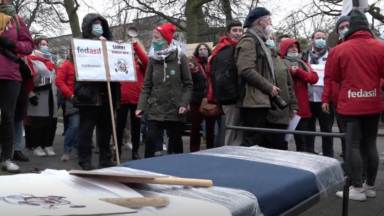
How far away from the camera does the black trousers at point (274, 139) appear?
5.54m

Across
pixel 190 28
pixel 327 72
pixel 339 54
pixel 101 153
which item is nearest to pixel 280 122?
pixel 327 72

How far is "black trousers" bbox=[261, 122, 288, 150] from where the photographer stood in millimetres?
5535

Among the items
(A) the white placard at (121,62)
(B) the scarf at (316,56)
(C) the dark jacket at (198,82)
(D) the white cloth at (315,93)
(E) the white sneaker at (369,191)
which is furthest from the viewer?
(C) the dark jacket at (198,82)

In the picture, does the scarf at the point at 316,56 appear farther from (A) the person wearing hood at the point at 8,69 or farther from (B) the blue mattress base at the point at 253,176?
(B) the blue mattress base at the point at 253,176

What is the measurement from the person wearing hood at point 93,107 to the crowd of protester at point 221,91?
12 mm

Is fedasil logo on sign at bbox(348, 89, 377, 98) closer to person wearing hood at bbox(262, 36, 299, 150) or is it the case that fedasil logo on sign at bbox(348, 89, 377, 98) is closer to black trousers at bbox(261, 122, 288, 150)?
person wearing hood at bbox(262, 36, 299, 150)

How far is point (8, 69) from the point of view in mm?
5047

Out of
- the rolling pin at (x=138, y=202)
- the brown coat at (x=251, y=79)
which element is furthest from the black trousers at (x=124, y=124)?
the rolling pin at (x=138, y=202)

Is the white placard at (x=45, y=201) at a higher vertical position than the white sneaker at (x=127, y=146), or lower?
higher

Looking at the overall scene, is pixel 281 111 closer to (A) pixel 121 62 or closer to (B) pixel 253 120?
(B) pixel 253 120

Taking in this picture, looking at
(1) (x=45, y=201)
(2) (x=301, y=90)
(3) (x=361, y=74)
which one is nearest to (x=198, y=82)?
(2) (x=301, y=90)

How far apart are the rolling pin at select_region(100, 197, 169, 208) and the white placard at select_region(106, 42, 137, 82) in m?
4.14

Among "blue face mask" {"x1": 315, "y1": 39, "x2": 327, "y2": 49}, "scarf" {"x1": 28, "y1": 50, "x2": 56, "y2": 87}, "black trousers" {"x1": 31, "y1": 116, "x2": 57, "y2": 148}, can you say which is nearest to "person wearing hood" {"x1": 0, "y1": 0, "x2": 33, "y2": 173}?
"scarf" {"x1": 28, "y1": 50, "x2": 56, "y2": 87}

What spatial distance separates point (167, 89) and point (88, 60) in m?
0.93
